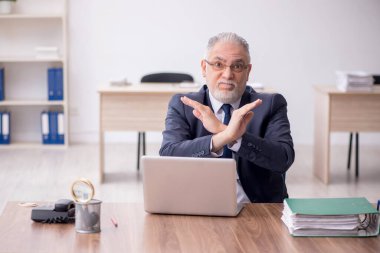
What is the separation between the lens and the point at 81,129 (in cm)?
765

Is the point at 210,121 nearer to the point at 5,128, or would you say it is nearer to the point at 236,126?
the point at 236,126

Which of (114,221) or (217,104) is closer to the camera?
(114,221)

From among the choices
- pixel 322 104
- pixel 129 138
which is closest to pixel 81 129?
pixel 129 138

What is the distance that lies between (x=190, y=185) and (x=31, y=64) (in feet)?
17.5

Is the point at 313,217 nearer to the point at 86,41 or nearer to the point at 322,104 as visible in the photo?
the point at 322,104

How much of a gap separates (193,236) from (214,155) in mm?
577

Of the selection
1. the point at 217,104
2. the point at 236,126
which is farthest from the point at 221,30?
the point at 236,126

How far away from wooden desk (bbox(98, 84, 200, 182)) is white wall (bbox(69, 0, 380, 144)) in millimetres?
1645

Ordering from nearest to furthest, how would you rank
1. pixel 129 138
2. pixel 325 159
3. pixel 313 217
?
1. pixel 313 217
2. pixel 325 159
3. pixel 129 138

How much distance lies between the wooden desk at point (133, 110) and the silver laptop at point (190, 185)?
3.33 m

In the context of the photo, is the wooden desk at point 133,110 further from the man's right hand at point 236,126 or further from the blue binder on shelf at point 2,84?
the man's right hand at point 236,126

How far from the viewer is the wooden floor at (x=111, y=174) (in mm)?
5566

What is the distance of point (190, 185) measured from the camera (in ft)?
8.27

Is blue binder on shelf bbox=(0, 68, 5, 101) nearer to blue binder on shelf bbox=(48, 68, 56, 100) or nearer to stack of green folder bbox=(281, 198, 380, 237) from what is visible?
blue binder on shelf bbox=(48, 68, 56, 100)
